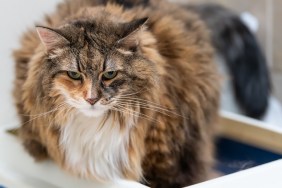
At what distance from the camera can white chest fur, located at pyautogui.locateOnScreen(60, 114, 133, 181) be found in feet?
4.42

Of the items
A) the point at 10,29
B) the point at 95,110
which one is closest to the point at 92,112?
the point at 95,110

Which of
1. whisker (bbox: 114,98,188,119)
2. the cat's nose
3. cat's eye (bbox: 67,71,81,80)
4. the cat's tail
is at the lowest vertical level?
the cat's tail

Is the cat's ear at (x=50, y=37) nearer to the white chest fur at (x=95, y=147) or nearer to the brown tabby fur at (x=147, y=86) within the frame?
the brown tabby fur at (x=147, y=86)

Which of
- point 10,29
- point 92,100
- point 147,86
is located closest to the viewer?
point 92,100

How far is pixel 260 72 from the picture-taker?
6.63 ft

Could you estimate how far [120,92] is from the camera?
4.14ft

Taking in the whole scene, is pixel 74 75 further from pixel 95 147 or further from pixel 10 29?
pixel 10 29

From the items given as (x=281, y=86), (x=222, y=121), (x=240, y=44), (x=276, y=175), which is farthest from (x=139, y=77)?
(x=281, y=86)

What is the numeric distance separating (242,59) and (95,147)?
864 mm

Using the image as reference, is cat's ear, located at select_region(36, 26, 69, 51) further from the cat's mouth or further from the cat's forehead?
the cat's mouth

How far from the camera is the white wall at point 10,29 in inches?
77.6

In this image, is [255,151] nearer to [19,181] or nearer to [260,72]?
[260,72]

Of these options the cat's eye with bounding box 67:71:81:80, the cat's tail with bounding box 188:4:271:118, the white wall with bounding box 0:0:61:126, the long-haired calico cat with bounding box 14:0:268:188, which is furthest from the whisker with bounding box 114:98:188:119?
the white wall with bounding box 0:0:61:126

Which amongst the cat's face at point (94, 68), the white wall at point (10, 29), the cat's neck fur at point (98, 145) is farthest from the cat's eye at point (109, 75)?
the white wall at point (10, 29)
